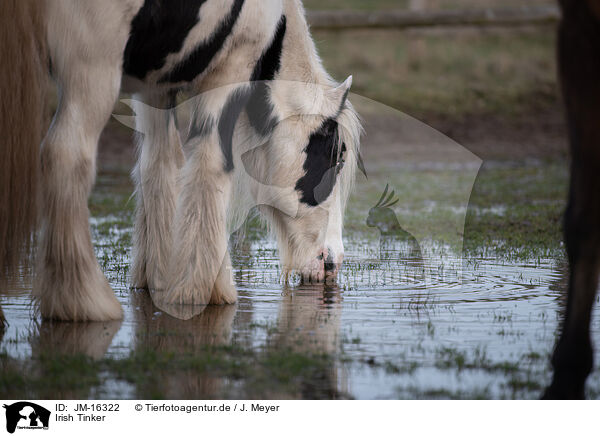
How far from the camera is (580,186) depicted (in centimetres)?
334

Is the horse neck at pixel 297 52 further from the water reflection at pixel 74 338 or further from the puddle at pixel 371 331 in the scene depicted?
the water reflection at pixel 74 338

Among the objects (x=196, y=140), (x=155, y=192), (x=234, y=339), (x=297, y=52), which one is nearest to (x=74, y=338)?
(x=234, y=339)

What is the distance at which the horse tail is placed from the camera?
14.0 feet

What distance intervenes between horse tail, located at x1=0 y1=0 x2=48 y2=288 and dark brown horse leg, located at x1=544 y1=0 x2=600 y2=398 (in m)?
2.42

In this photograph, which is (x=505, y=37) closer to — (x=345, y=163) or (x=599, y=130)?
(x=345, y=163)

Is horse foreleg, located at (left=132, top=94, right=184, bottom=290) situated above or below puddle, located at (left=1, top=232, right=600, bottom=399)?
above

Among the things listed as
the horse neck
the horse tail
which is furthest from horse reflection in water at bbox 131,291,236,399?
the horse neck

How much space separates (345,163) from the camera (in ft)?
19.0
